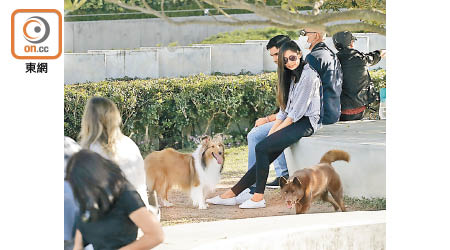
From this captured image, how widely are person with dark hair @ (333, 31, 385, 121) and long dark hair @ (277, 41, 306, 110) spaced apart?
118 cm

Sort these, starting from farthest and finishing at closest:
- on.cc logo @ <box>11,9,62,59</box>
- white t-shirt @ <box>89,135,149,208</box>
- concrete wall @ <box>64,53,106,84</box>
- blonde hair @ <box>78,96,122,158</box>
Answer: concrete wall @ <box>64,53,106,84</box> < white t-shirt @ <box>89,135,149,208</box> < blonde hair @ <box>78,96,122,158</box> < on.cc logo @ <box>11,9,62,59</box>

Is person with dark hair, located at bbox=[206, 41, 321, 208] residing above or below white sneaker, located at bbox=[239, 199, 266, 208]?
above

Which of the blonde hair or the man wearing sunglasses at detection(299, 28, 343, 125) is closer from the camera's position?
the blonde hair

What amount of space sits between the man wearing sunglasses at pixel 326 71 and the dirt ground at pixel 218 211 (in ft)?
2.61

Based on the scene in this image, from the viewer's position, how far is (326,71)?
7.31m

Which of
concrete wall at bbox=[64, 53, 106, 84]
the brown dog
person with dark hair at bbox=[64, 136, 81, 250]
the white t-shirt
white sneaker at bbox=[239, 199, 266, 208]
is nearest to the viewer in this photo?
person with dark hair at bbox=[64, 136, 81, 250]

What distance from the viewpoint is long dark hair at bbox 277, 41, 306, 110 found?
672 cm

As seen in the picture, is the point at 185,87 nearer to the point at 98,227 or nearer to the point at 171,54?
the point at 171,54

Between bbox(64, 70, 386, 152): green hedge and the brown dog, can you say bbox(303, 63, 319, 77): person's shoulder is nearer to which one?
the brown dog

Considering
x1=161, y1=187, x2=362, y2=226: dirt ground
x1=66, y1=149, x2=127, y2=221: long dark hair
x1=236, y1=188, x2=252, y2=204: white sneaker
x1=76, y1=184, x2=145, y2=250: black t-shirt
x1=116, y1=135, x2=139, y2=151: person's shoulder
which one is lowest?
x1=161, y1=187, x2=362, y2=226: dirt ground

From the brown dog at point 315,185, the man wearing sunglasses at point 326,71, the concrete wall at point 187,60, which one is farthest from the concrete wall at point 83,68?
the brown dog at point 315,185

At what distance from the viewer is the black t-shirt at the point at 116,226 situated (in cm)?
423

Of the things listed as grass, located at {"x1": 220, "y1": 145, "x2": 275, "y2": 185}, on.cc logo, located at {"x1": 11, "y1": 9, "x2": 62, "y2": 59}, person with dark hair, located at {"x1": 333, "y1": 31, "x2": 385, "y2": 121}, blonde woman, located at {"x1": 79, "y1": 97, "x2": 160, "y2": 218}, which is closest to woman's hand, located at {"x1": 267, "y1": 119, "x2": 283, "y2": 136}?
grass, located at {"x1": 220, "y1": 145, "x2": 275, "y2": 185}
